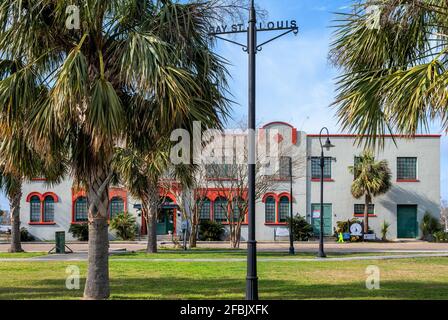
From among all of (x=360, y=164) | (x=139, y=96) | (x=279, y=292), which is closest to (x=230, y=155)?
(x=360, y=164)

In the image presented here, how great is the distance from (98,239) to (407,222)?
124 feet

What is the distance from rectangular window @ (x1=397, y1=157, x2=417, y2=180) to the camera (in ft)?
150

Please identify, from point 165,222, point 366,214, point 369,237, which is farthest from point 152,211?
point 366,214

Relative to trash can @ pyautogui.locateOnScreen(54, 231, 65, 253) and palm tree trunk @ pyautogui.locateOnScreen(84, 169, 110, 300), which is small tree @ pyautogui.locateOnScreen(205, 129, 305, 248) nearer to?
trash can @ pyautogui.locateOnScreen(54, 231, 65, 253)

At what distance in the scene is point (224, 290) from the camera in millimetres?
14047

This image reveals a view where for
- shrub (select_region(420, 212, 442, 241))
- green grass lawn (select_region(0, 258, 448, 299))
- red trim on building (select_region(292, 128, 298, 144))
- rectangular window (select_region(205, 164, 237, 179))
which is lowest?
shrub (select_region(420, 212, 442, 241))

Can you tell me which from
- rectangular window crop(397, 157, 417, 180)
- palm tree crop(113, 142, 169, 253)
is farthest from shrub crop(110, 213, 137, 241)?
rectangular window crop(397, 157, 417, 180)

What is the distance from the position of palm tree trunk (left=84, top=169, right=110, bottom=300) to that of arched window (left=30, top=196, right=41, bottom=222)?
3547 centimetres

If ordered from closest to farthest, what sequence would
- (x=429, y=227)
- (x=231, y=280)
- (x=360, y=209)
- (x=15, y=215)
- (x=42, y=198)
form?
(x=231, y=280) → (x=15, y=215) → (x=429, y=227) → (x=42, y=198) → (x=360, y=209)

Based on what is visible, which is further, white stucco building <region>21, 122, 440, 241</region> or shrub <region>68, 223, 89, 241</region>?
white stucco building <region>21, 122, 440, 241</region>

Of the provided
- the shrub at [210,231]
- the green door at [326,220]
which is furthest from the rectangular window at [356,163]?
the shrub at [210,231]

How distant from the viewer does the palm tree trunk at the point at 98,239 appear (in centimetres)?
A: 1172

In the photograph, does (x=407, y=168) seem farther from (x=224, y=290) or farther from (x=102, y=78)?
(x=102, y=78)

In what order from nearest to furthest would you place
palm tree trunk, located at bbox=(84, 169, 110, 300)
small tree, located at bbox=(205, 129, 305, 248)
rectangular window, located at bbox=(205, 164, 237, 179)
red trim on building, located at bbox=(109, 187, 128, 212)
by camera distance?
1. palm tree trunk, located at bbox=(84, 169, 110, 300)
2. small tree, located at bbox=(205, 129, 305, 248)
3. rectangular window, located at bbox=(205, 164, 237, 179)
4. red trim on building, located at bbox=(109, 187, 128, 212)
